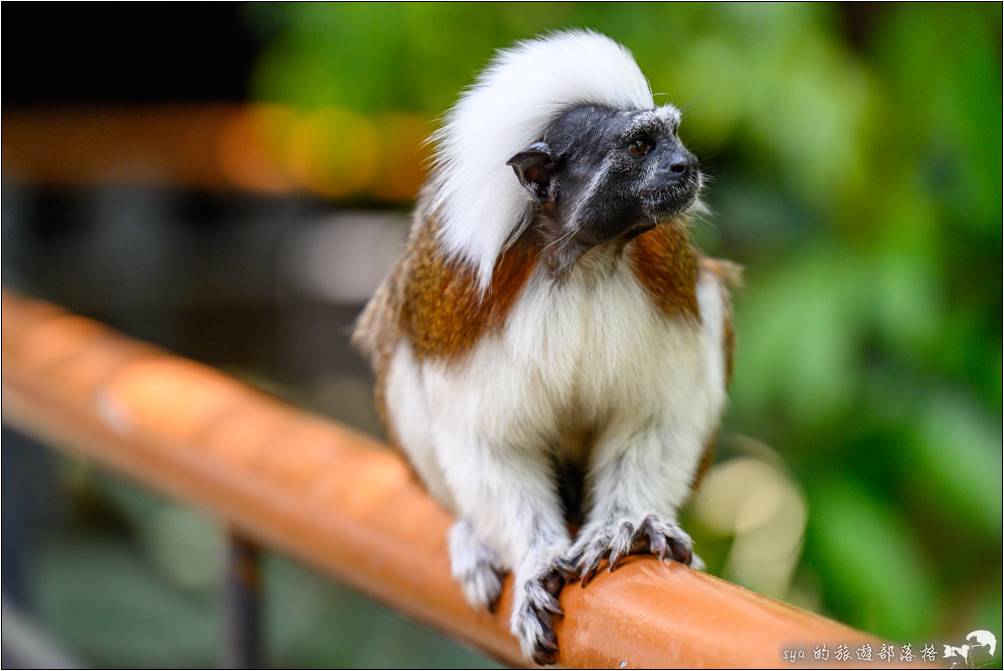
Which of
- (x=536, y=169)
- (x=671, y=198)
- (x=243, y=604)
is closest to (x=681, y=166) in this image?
(x=671, y=198)

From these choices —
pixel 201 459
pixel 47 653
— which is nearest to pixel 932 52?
pixel 201 459

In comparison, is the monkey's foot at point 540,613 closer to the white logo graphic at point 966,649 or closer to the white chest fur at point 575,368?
the white chest fur at point 575,368

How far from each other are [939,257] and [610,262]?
1233 mm

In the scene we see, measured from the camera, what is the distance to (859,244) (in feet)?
8.80

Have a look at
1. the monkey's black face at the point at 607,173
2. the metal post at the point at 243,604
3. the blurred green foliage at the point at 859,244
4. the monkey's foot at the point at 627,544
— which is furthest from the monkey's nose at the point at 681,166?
the blurred green foliage at the point at 859,244

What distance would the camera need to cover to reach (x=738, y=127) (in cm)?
281

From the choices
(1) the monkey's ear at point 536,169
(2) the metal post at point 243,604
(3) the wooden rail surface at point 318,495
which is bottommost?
(2) the metal post at point 243,604

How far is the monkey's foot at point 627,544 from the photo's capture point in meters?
1.41

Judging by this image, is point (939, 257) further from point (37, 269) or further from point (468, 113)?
point (37, 269)

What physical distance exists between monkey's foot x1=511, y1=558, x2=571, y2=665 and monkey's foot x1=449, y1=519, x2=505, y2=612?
58 millimetres

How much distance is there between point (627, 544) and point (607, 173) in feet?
1.51

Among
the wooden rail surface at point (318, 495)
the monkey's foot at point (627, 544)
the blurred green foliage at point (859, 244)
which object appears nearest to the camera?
the wooden rail surface at point (318, 495)

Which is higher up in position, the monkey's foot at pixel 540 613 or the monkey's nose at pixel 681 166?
the monkey's nose at pixel 681 166

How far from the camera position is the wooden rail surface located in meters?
1.13
